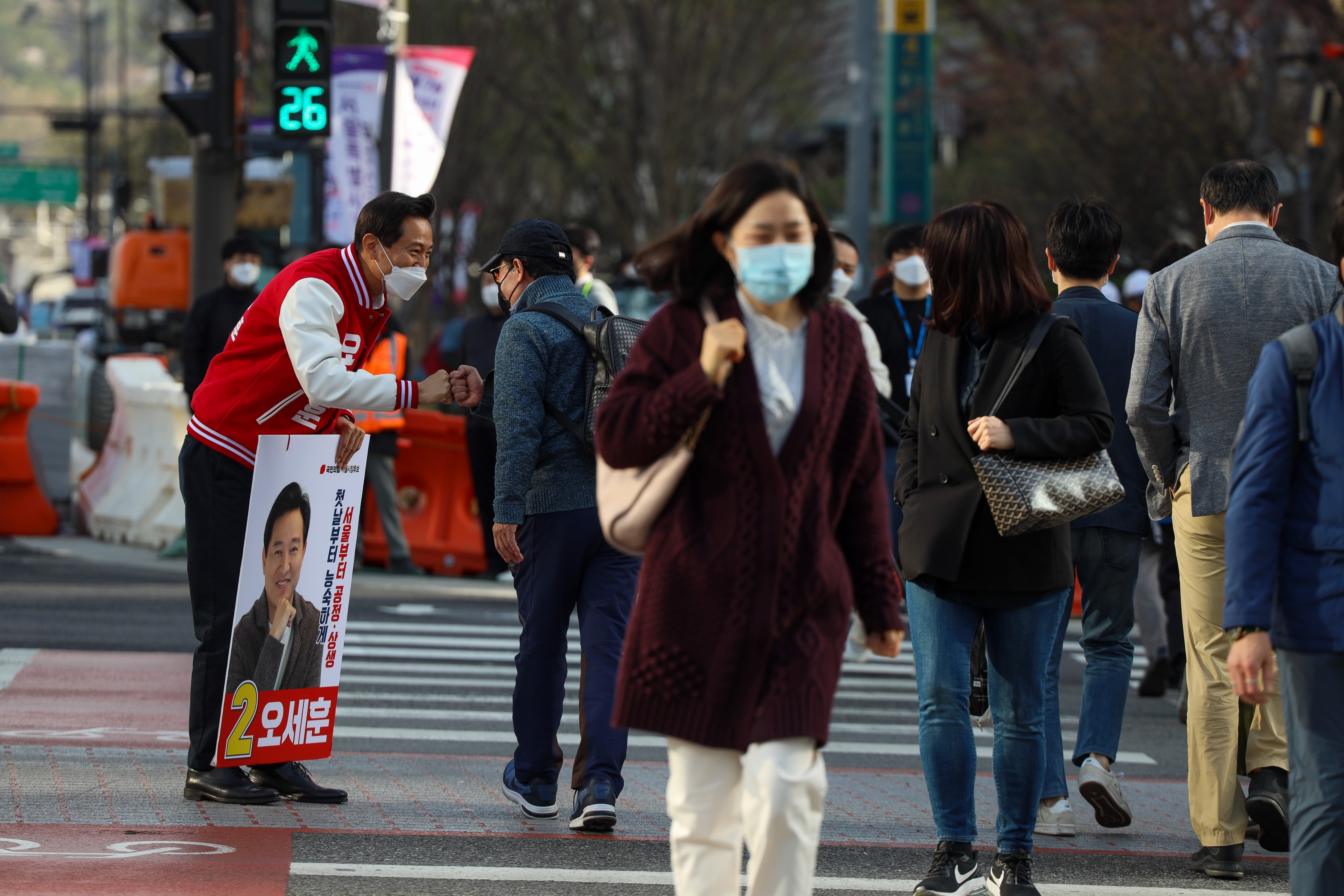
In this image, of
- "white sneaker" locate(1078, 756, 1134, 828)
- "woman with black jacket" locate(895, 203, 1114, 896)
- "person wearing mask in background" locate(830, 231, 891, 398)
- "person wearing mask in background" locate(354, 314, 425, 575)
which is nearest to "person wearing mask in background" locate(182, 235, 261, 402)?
"person wearing mask in background" locate(354, 314, 425, 575)

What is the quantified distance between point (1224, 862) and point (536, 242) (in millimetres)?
3031

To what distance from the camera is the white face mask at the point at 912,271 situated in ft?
30.5

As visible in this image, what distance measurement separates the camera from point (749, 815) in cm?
378

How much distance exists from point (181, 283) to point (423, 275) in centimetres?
2111

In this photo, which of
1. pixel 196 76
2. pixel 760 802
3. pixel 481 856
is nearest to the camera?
pixel 760 802

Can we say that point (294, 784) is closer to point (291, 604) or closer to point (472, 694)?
point (291, 604)

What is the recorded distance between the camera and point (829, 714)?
3.82 meters

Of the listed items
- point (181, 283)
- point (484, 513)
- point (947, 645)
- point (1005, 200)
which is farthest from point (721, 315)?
point (1005, 200)

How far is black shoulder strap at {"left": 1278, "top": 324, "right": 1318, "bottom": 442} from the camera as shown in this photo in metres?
3.97

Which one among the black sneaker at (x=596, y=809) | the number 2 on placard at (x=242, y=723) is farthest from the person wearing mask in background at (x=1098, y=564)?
the number 2 on placard at (x=242, y=723)

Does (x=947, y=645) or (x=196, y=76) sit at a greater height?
(x=196, y=76)

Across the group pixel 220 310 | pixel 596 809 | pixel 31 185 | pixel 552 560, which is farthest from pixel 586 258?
pixel 31 185

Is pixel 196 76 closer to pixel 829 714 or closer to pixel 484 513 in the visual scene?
pixel 484 513

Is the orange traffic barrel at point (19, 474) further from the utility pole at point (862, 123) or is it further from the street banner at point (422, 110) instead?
the utility pole at point (862, 123)
